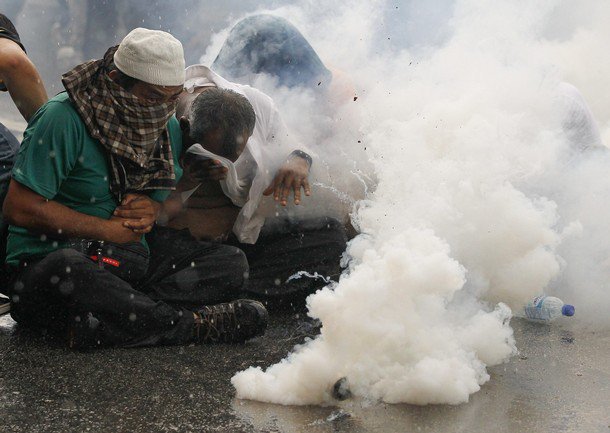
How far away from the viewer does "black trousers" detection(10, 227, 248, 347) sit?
3.17m

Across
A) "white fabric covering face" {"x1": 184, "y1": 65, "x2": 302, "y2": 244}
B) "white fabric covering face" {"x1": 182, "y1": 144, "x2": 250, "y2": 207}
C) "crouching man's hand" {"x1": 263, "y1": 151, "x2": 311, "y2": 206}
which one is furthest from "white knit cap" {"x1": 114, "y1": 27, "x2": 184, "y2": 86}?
"crouching man's hand" {"x1": 263, "y1": 151, "x2": 311, "y2": 206}

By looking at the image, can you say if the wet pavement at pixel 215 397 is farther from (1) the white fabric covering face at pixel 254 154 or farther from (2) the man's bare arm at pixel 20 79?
(2) the man's bare arm at pixel 20 79

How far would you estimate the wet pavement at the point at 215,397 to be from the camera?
2.50 m

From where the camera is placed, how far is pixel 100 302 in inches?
126

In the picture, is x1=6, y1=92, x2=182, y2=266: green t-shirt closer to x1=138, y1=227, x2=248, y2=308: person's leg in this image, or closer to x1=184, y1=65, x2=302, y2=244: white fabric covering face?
x1=138, y1=227, x2=248, y2=308: person's leg

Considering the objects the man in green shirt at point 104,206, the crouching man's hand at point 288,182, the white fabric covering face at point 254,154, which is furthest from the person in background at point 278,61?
the man in green shirt at point 104,206

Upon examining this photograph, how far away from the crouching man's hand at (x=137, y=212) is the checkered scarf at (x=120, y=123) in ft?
0.13

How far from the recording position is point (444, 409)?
106 inches

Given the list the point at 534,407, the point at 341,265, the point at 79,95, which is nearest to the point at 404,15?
the point at 341,265

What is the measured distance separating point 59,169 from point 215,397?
1.19m

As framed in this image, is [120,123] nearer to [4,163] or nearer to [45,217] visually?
[45,217]

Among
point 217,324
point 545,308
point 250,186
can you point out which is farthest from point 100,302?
point 545,308

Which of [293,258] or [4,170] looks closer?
[4,170]

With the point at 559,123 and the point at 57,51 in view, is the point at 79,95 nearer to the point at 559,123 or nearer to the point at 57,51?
the point at 559,123
